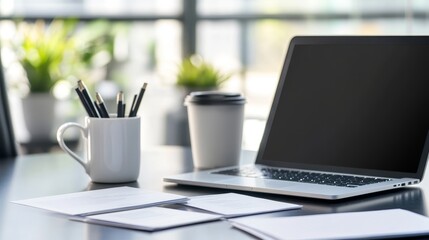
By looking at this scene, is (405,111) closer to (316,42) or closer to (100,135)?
(316,42)

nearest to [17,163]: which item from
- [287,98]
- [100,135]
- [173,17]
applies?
[100,135]

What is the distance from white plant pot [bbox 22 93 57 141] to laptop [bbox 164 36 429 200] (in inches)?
128

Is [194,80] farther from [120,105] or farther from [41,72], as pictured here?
[120,105]

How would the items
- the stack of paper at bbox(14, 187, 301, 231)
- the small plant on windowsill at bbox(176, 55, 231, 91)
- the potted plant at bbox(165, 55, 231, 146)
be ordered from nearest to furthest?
1. the stack of paper at bbox(14, 187, 301, 231)
2. the potted plant at bbox(165, 55, 231, 146)
3. the small plant on windowsill at bbox(176, 55, 231, 91)

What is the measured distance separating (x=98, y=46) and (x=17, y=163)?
346 cm

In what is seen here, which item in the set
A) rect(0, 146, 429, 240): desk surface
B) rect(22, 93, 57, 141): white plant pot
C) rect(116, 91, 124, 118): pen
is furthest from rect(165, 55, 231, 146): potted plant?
rect(116, 91, 124, 118): pen

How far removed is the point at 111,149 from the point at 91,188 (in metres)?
0.08

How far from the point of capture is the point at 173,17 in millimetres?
5398

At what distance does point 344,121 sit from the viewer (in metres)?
1.41

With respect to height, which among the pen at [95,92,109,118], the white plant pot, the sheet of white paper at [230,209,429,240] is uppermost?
the white plant pot

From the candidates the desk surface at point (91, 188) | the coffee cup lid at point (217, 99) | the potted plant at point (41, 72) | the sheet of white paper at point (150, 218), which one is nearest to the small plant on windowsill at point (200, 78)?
the potted plant at point (41, 72)

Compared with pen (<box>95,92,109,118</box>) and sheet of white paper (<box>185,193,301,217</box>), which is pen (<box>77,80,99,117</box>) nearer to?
pen (<box>95,92,109,118</box>)

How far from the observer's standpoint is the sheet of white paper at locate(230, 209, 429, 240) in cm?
92

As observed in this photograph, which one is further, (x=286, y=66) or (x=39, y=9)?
(x=39, y=9)
